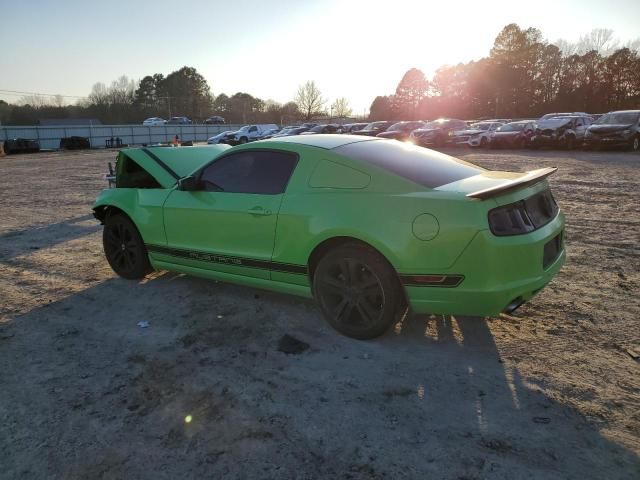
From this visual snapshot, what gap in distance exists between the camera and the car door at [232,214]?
3984 mm

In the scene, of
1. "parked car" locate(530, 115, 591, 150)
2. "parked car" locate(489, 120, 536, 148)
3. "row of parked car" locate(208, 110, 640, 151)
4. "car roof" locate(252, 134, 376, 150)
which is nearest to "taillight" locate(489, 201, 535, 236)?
"car roof" locate(252, 134, 376, 150)

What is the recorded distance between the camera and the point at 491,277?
10.00 feet

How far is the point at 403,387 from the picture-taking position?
3010 millimetres

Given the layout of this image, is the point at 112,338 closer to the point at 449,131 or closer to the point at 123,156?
the point at 123,156

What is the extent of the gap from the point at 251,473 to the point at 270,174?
2.48 metres

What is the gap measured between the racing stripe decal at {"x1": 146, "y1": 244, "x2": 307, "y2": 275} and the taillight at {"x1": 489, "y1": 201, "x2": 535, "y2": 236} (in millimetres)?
1509

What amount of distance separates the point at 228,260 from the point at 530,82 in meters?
64.7

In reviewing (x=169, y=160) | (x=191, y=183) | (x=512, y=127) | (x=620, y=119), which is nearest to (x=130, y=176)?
(x=169, y=160)

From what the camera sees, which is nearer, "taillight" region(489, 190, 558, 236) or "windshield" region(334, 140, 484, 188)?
"taillight" region(489, 190, 558, 236)

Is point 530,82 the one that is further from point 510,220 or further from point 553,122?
point 510,220

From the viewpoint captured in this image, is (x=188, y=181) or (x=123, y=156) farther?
(x=123, y=156)

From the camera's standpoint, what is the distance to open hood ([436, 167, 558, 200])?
10.1 ft

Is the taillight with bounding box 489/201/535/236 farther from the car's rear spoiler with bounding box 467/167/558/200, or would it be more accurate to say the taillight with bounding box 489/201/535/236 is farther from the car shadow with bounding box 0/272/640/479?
the car shadow with bounding box 0/272/640/479

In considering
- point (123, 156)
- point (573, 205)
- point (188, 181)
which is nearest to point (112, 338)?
point (188, 181)
